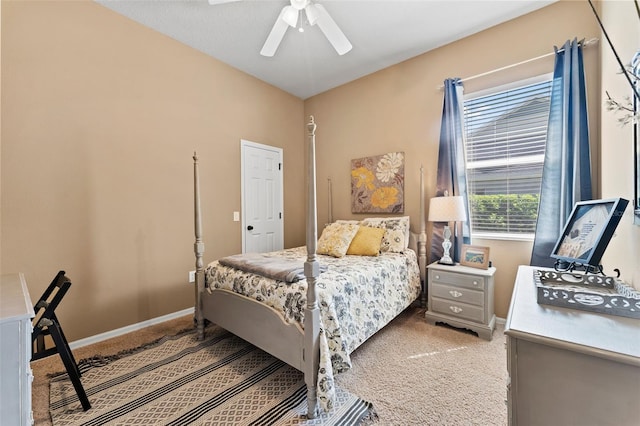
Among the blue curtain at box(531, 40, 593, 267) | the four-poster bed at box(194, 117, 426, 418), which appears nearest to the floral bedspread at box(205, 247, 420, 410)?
the four-poster bed at box(194, 117, 426, 418)

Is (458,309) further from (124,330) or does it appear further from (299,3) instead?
(124,330)

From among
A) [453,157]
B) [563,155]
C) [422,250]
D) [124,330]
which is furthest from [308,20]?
[124,330]

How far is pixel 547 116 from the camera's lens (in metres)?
2.40

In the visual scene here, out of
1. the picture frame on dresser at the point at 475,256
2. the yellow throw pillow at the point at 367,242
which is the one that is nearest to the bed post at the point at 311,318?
the yellow throw pillow at the point at 367,242

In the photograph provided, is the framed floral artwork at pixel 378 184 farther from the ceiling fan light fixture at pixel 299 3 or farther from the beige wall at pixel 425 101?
the ceiling fan light fixture at pixel 299 3

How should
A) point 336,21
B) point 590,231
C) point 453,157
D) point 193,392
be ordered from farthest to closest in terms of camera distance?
point 453,157 → point 336,21 → point 193,392 → point 590,231

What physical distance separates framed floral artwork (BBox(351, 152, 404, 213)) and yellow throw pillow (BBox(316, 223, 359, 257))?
2.01 feet

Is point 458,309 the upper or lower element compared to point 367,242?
lower

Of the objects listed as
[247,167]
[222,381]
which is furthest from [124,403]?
[247,167]

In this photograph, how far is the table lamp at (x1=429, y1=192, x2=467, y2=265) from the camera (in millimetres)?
2543

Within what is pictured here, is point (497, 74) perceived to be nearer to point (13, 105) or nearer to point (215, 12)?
point (215, 12)

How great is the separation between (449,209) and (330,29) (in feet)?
6.21

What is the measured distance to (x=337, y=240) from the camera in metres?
2.88

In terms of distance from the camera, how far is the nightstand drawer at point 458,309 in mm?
2375
